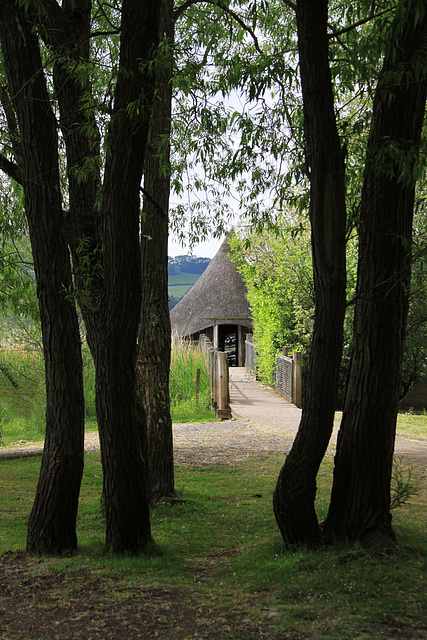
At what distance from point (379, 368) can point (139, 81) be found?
2.83m

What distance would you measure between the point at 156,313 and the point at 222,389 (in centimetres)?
853

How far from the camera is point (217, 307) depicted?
30.0 m

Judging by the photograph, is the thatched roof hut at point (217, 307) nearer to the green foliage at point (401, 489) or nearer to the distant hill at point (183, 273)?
the green foliage at point (401, 489)

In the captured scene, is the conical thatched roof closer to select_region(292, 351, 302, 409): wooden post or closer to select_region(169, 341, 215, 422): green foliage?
select_region(169, 341, 215, 422): green foliage

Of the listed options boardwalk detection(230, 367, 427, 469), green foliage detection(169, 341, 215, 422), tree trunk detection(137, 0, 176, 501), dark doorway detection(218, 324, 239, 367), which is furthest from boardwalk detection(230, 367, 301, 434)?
dark doorway detection(218, 324, 239, 367)

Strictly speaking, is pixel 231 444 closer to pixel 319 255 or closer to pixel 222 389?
pixel 222 389

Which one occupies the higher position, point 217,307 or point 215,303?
point 215,303

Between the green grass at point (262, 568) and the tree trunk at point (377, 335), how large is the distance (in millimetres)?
342

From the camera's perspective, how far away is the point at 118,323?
501 cm

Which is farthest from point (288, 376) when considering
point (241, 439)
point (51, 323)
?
point (51, 323)

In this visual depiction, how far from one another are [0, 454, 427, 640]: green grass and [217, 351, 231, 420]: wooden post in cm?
761

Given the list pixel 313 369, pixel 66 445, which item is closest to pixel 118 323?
pixel 66 445

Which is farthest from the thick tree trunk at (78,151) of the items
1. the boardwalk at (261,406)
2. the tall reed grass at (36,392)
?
the tall reed grass at (36,392)

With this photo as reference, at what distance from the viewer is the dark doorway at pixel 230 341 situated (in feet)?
109
